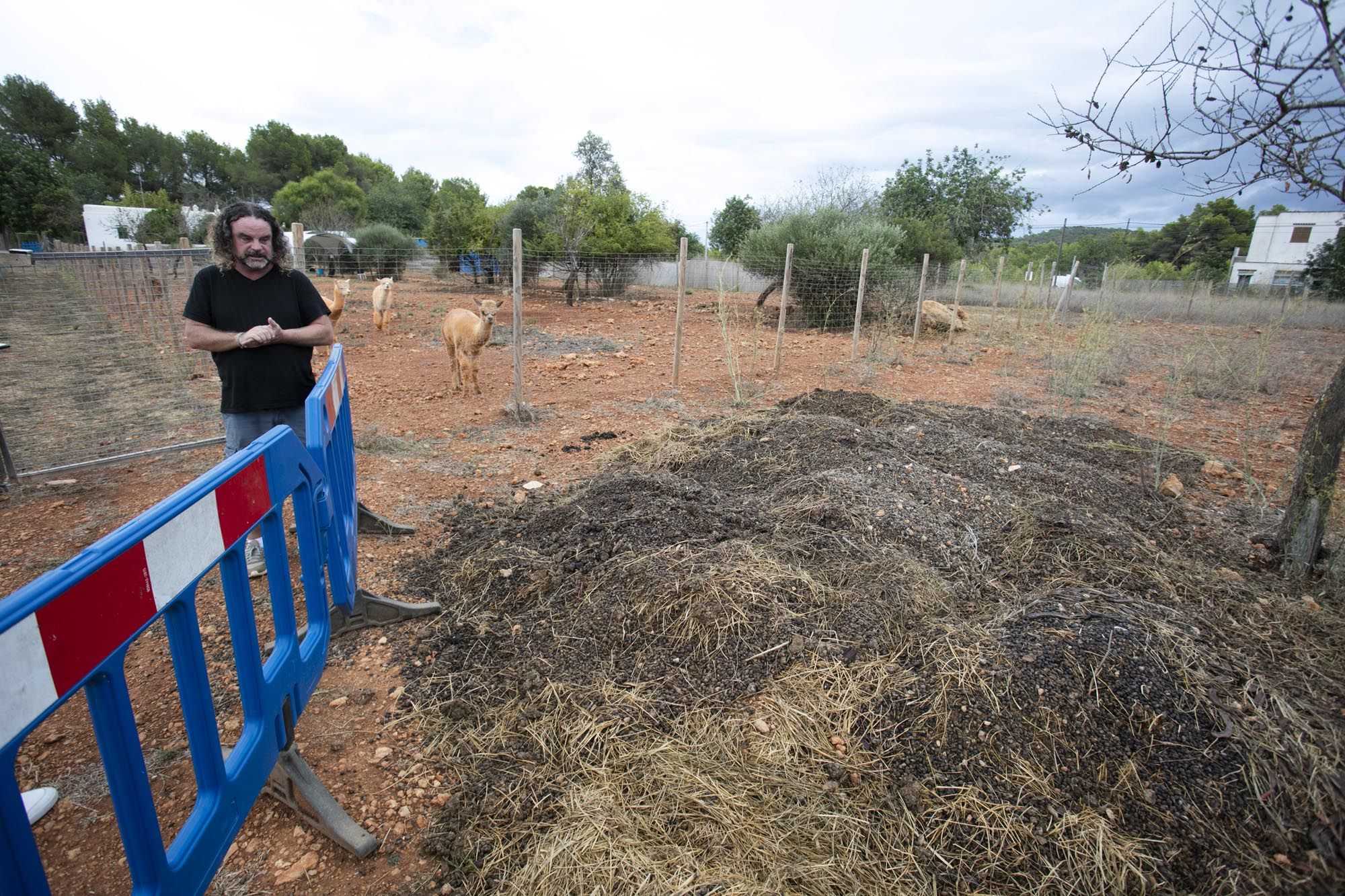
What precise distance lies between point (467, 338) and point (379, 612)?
16.3 feet

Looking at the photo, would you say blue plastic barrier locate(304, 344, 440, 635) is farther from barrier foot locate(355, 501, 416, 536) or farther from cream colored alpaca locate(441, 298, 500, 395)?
cream colored alpaca locate(441, 298, 500, 395)

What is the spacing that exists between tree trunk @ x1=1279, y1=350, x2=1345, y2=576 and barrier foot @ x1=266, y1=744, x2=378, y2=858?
464 cm

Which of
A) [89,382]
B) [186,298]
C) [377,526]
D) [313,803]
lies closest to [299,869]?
[313,803]

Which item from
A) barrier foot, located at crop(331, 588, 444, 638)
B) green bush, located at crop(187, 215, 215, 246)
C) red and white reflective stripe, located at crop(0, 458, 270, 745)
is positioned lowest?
barrier foot, located at crop(331, 588, 444, 638)

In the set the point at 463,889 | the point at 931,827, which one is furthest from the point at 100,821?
the point at 931,827

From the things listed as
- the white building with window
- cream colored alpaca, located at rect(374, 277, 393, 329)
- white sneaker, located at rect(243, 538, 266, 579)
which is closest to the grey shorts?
white sneaker, located at rect(243, 538, 266, 579)

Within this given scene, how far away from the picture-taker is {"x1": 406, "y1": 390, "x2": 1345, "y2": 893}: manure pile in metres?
1.87

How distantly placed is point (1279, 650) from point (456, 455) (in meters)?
5.42

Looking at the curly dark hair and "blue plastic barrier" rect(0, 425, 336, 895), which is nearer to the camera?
"blue plastic barrier" rect(0, 425, 336, 895)

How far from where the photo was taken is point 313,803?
6.44ft

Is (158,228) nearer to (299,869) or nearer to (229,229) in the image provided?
(229,229)

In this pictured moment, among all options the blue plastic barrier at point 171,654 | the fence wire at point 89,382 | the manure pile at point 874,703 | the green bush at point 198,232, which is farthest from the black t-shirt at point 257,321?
the green bush at point 198,232

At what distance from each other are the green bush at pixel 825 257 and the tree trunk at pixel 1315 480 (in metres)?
10.2

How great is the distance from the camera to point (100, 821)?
199cm
